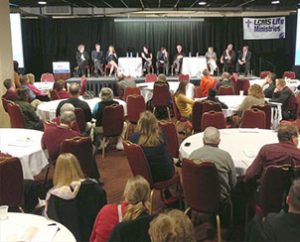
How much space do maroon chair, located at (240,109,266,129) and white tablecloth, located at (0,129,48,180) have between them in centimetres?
271

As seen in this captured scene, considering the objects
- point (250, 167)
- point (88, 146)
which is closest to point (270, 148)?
point (250, 167)

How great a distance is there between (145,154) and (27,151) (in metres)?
1.25

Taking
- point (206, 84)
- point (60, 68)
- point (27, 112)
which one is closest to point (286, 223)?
point (27, 112)

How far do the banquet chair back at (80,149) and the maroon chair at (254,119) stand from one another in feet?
7.51

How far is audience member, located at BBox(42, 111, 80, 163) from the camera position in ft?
15.4

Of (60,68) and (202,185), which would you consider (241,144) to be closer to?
(202,185)

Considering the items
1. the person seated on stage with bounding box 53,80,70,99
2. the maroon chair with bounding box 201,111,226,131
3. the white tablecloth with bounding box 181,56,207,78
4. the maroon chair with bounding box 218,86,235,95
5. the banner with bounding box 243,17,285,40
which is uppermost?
the banner with bounding box 243,17,285,40

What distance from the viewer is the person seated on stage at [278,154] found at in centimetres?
367

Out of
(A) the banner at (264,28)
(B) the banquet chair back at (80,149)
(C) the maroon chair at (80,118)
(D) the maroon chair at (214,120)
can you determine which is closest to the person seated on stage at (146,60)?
(A) the banner at (264,28)

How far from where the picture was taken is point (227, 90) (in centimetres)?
885

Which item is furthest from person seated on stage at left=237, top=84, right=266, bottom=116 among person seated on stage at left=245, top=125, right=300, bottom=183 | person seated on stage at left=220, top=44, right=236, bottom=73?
person seated on stage at left=220, top=44, right=236, bottom=73

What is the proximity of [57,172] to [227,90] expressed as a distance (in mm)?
6190

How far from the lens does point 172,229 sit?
205 centimetres

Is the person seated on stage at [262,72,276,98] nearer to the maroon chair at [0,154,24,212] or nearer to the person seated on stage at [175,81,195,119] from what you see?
the person seated on stage at [175,81,195,119]
